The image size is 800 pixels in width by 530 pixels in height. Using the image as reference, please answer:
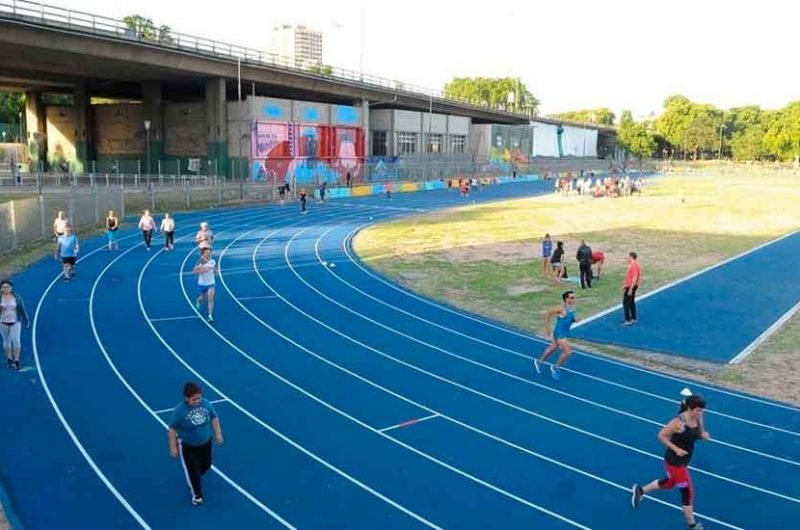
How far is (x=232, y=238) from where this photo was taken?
32.0 metres

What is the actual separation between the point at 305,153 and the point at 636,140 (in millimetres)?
104241

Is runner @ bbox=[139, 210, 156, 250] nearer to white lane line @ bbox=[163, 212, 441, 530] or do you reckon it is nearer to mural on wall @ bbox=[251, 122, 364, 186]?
white lane line @ bbox=[163, 212, 441, 530]

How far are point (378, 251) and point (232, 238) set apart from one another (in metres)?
7.14

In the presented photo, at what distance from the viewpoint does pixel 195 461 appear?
813 centimetres

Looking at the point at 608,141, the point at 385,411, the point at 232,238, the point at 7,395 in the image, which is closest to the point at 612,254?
the point at 232,238

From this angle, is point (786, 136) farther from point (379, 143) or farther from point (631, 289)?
point (631, 289)

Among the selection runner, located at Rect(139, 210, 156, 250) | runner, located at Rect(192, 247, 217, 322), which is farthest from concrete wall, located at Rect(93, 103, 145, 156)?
runner, located at Rect(192, 247, 217, 322)

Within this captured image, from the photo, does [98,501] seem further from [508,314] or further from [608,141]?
[608,141]

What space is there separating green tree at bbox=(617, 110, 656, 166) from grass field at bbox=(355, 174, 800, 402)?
95348 millimetres

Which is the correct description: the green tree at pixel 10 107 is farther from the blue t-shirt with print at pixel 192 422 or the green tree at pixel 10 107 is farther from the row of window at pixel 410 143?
the blue t-shirt with print at pixel 192 422

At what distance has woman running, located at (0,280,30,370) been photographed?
12.5 metres

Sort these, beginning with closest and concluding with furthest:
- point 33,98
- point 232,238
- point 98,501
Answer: point 98,501 → point 232,238 → point 33,98

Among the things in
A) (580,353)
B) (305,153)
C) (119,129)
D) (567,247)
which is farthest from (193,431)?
(119,129)

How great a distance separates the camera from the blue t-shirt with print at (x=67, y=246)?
803 inches
